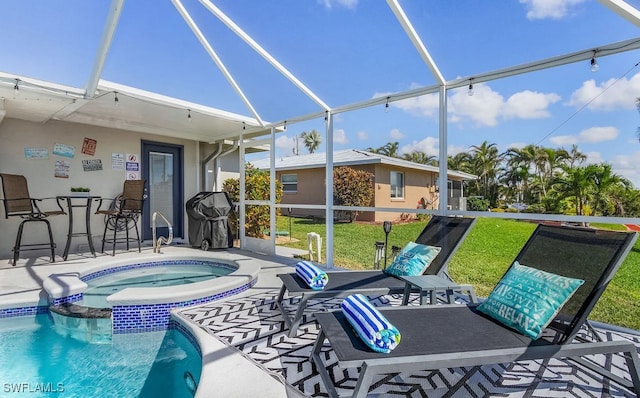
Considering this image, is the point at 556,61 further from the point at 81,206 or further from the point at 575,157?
the point at 81,206

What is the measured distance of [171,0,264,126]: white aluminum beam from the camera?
458cm

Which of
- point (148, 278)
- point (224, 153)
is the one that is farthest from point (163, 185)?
point (148, 278)

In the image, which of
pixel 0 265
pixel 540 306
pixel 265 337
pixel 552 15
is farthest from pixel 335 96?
pixel 0 265

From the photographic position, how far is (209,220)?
7.41 metres

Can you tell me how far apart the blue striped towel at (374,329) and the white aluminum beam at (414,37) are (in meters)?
3.07

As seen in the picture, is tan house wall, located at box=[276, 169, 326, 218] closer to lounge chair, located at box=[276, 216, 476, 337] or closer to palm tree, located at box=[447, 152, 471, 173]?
palm tree, located at box=[447, 152, 471, 173]

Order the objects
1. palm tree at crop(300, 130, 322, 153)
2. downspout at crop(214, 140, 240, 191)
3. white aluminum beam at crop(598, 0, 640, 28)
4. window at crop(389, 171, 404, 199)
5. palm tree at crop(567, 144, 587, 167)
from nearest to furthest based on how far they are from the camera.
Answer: white aluminum beam at crop(598, 0, 640, 28) → palm tree at crop(567, 144, 587, 167) → downspout at crop(214, 140, 240, 191) → window at crop(389, 171, 404, 199) → palm tree at crop(300, 130, 322, 153)

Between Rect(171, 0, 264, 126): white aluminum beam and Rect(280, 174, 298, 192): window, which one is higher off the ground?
Rect(171, 0, 264, 126): white aluminum beam

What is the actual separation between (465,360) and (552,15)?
4.07 m

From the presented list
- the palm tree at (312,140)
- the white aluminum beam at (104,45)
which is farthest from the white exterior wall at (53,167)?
the palm tree at (312,140)

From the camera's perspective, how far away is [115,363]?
3.22 metres

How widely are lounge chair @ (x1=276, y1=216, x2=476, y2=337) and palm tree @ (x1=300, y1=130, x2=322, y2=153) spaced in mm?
27620

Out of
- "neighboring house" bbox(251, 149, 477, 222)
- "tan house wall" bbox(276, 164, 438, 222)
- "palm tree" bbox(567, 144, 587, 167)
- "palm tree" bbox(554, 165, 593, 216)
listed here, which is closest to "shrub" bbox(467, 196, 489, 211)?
"neighboring house" bbox(251, 149, 477, 222)

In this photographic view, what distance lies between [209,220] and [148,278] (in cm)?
186
